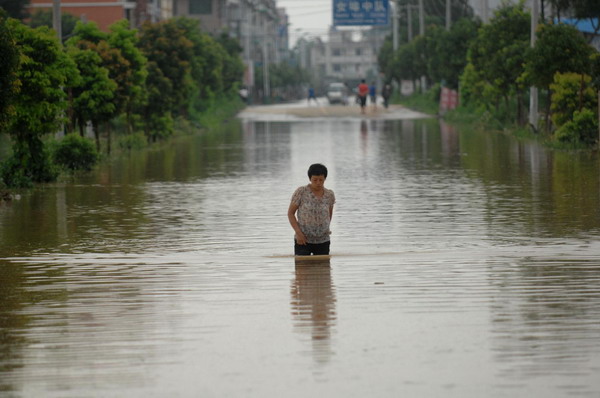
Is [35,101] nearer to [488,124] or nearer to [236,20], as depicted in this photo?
[488,124]

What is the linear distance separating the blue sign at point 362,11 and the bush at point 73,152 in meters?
56.0

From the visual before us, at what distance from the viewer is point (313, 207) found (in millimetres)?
12500

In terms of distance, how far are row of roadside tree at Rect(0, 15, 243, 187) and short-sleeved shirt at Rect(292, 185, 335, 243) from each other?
302 inches

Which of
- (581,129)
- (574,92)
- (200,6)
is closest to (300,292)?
(581,129)

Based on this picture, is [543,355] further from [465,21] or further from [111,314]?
[465,21]

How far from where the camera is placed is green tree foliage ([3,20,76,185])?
22.3 metres

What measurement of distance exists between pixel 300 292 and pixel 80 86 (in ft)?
58.9

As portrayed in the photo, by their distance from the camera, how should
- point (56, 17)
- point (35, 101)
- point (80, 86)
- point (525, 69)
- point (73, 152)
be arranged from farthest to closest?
1. point (525, 69)
2. point (56, 17)
3. point (80, 86)
4. point (73, 152)
5. point (35, 101)

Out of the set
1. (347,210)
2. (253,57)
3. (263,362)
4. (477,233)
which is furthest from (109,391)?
(253,57)

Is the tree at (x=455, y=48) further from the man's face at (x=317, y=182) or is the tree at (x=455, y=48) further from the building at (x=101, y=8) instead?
the man's face at (x=317, y=182)

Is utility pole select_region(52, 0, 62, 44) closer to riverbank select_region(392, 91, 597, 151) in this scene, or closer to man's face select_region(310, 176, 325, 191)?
riverbank select_region(392, 91, 597, 151)

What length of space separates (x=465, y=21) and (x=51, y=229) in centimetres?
4241

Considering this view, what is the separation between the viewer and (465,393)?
7.51 m

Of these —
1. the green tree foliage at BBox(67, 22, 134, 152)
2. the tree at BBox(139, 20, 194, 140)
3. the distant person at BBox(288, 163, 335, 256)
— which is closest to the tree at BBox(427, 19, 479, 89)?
the tree at BBox(139, 20, 194, 140)
